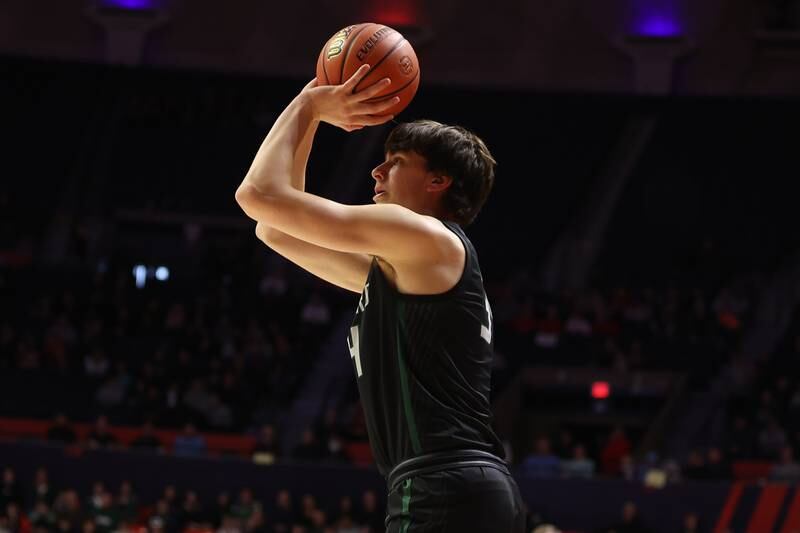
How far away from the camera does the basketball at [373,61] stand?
11.9 ft

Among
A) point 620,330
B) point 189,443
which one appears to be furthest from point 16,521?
point 620,330

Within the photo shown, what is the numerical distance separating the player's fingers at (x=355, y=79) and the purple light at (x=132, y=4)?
2044cm

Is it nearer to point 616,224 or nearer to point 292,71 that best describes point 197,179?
point 292,71

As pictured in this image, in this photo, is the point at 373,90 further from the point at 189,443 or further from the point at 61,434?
the point at 61,434

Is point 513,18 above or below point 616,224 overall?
above

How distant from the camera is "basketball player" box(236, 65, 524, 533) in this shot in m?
3.20

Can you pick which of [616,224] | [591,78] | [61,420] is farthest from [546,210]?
[61,420]

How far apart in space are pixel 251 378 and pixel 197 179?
340 inches

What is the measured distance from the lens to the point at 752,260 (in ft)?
79.8

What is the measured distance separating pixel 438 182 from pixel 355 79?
0.39 m

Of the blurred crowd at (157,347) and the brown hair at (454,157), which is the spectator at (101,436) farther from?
the brown hair at (454,157)

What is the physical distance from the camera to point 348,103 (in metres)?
3.46

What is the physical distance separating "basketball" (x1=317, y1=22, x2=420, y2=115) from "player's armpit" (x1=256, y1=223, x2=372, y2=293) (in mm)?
461

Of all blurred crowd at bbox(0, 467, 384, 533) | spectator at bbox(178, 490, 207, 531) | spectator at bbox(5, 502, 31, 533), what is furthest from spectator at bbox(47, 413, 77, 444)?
spectator at bbox(178, 490, 207, 531)
